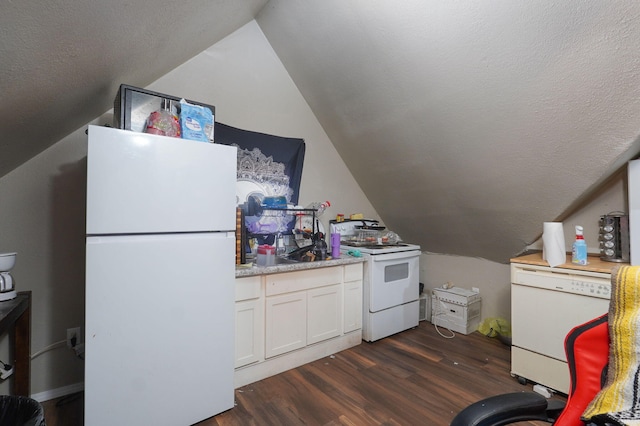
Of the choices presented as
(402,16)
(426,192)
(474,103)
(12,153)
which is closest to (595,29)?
(474,103)

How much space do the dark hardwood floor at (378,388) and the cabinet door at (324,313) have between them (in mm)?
206

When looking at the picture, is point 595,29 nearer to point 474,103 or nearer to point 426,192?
point 474,103

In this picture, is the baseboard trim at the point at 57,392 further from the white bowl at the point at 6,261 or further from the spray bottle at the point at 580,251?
the spray bottle at the point at 580,251

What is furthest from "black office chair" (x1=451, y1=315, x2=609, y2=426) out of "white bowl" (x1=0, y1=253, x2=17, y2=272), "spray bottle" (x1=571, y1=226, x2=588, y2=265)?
"white bowl" (x1=0, y1=253, x2=17, y2=272)

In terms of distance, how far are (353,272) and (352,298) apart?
0.23m

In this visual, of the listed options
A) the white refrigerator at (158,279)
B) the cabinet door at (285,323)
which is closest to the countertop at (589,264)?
the cabinet door at (285,323)

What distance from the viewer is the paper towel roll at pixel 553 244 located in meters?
1.90

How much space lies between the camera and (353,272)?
98.3 inches

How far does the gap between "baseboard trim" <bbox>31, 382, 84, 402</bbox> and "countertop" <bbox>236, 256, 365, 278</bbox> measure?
4.28 feet

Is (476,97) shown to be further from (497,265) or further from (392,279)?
(497,265)

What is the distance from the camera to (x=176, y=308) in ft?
4.96

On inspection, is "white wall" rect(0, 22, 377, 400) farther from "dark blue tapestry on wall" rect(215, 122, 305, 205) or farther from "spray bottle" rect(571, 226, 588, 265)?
"spray bottle" rect(571, 226, 588, 265)

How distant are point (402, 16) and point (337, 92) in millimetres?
898

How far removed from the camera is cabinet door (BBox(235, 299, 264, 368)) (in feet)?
6.22
